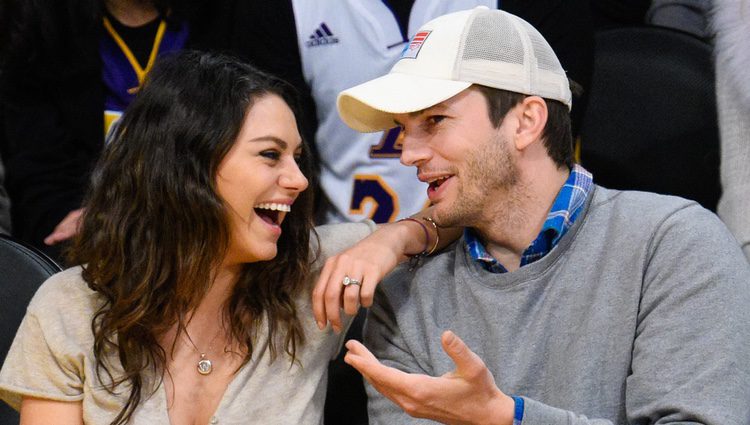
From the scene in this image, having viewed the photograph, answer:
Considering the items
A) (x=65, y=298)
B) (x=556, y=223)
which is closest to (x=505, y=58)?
(x=556, y=223)

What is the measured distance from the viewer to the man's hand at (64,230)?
299 cm

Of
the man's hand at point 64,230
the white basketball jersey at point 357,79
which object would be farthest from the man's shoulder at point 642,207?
the man's hand at point 64,230

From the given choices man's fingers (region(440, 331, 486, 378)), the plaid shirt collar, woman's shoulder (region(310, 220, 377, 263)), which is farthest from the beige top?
man's fingers (region(440, 331, 486, 378))

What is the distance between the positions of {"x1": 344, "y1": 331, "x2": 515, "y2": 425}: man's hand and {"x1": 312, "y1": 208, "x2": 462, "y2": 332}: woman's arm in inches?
10.2

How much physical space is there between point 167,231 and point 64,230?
2.71 ft

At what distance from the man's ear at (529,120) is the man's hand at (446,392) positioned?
1.78 ft

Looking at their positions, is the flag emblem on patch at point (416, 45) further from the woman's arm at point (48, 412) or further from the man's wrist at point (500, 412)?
the woman's arm at point (48, 412)

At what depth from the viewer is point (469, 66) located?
2182 mm

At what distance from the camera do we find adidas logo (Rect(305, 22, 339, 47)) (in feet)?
9.59

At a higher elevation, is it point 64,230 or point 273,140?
point 273,140

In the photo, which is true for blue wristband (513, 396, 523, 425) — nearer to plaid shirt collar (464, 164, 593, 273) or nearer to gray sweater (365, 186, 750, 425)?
gray sweater (365, 186, 750, 425)

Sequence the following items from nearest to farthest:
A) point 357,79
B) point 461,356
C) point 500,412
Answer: point 461,356
point 500,412
point 357,79

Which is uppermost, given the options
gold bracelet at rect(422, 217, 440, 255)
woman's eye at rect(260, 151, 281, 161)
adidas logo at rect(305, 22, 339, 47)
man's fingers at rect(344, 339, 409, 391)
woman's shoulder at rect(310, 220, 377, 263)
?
woman's eye at rect(260, 151, 281, 161)

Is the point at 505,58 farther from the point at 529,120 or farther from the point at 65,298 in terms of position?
the point at 65,298
